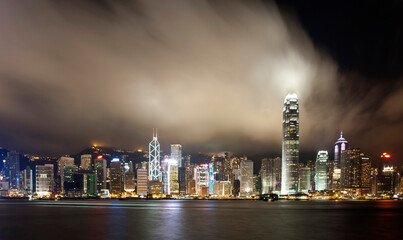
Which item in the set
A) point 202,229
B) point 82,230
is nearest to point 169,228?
point 202,229

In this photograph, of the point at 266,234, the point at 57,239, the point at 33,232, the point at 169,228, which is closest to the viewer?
the point at 57,239

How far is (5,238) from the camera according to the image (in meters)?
54.6

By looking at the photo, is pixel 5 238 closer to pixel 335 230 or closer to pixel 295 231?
pixel 295 231

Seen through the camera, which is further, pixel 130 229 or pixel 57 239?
pixel 130 229

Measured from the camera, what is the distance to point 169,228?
65.8 m

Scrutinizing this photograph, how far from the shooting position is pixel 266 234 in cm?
5691

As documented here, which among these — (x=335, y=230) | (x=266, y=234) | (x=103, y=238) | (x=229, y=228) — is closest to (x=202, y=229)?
(x=229, y=228)

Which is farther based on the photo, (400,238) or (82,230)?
(82,230)

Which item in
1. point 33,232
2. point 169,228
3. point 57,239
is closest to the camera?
point 57,239

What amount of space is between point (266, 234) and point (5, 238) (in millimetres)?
38459

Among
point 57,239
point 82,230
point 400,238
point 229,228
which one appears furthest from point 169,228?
point 400,238

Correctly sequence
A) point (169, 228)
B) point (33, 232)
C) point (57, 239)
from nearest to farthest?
point (57, 239) < point (33, 232) < point (169, 228)

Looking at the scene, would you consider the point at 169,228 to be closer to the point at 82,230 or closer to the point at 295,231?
the point at 82,230

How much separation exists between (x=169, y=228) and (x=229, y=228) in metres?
10.5
